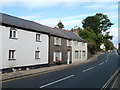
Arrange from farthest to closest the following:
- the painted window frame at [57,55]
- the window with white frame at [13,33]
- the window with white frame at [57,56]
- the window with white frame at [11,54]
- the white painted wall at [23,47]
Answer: the window with white frame at [57,56] < the painted window frame at [57,55] < the window with white frame at [13,33] < the window with white frame at [11,54] < the white painted wall at [23,47]

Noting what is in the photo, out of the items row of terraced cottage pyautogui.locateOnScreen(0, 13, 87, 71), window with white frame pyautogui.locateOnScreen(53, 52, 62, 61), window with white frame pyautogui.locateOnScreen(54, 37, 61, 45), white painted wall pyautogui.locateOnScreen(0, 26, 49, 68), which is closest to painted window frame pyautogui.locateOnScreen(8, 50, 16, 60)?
row of terraced cottage pyautogui.locateOnScreen(0, 13, 87, 71)

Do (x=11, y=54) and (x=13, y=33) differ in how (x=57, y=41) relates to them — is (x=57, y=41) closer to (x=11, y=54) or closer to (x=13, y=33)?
(x=13, y=33)

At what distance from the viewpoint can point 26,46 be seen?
865 inches

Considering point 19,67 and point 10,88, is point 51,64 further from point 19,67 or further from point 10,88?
point 10,88

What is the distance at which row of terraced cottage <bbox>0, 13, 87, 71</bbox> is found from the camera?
737 inches

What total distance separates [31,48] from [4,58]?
16.9ft

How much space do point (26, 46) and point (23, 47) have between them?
0.65 metres

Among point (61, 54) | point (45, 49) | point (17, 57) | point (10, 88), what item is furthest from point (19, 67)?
point (61, 54)

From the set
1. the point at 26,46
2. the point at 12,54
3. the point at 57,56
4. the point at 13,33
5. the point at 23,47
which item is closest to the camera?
the point at 12,54

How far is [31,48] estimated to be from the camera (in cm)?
2303

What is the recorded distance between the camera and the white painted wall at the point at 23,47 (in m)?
18.7

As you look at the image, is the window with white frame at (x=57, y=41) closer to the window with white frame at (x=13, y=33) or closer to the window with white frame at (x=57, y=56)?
the window with white frame at (x=57, y=56)

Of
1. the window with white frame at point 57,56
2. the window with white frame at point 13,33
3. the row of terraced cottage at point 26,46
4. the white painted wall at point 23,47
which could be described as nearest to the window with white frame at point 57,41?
the row of terraced cottage at point 26,46

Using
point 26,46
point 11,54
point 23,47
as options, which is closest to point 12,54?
point 11,54
